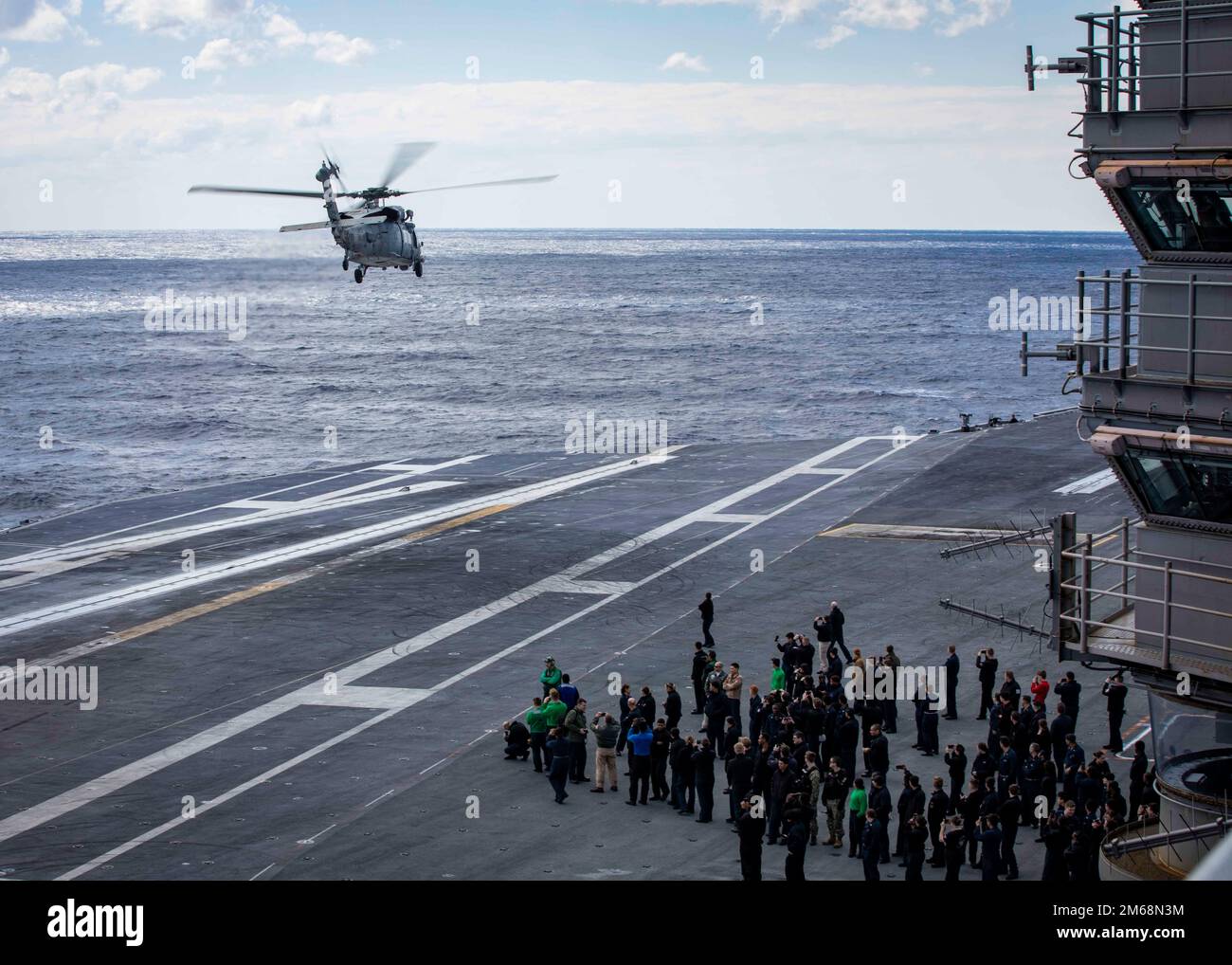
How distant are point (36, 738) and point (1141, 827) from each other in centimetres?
2184

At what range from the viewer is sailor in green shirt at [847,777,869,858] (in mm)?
21766

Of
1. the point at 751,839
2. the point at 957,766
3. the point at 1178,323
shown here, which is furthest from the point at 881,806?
the point at 1178,323

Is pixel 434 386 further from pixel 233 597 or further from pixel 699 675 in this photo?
pixel 699 675

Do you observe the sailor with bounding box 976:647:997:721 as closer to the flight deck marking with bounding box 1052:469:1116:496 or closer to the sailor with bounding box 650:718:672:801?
the sailor with bounding box 650:718:672:801

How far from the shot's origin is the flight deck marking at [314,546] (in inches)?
1558

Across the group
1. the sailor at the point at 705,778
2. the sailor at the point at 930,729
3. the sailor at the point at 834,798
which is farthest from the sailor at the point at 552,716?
the sailor at the point at 930,729

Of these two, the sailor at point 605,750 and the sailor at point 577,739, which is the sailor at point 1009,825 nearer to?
the sailor at point 605,750

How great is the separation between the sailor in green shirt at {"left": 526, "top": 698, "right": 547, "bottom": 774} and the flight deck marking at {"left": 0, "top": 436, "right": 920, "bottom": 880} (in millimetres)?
2045

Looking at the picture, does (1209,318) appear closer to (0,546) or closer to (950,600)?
(950,600)

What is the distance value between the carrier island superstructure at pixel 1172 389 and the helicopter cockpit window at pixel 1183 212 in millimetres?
13

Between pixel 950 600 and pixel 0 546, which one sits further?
pixel 0 546

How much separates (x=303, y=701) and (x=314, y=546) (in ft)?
54.2

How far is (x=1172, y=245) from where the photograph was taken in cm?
1449
